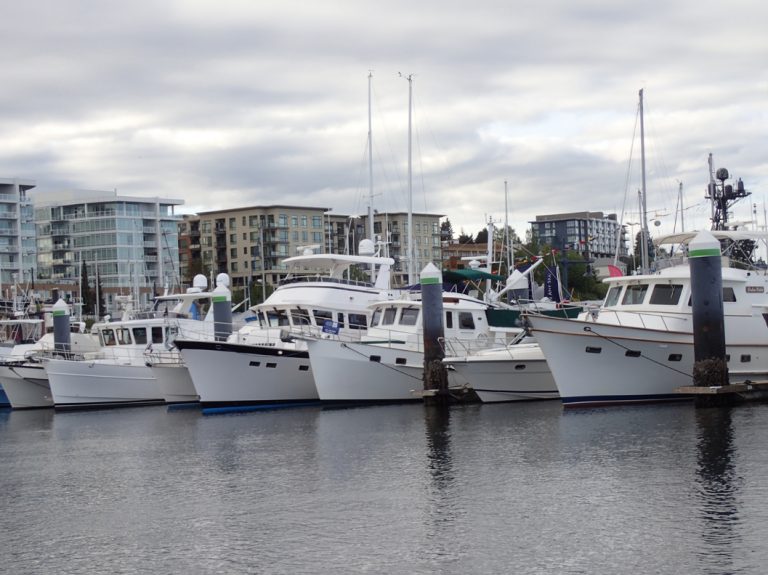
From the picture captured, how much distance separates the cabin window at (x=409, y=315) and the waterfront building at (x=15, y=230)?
92.8 metres

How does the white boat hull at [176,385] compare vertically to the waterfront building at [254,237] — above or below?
below

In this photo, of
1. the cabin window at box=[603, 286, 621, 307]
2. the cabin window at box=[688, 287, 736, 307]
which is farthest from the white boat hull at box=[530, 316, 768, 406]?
the cabin window at box=[603, 286, 621, 307]

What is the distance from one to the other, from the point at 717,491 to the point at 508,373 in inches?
668

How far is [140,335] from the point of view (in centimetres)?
4869

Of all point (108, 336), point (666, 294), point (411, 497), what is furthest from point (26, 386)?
point (411, 497)

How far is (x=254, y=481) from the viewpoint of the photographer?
921 inches

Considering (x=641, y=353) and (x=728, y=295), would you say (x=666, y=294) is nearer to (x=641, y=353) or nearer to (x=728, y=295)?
(x=728, y=295)

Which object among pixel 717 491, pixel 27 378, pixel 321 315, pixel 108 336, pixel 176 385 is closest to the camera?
pixel 717 491

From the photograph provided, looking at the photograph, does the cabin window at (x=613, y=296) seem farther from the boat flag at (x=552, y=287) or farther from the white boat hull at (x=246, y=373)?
the boat flag at (x=552, y=287)

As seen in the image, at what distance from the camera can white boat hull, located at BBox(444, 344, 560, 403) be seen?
36.0 m

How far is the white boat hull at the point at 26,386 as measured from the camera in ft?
160

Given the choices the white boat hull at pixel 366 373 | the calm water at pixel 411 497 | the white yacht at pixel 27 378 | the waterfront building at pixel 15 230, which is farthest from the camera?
the waterfront building at pixel 15 230

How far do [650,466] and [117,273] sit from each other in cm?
11544

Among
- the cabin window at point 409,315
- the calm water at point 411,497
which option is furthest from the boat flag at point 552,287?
the calm water at point 411,497
